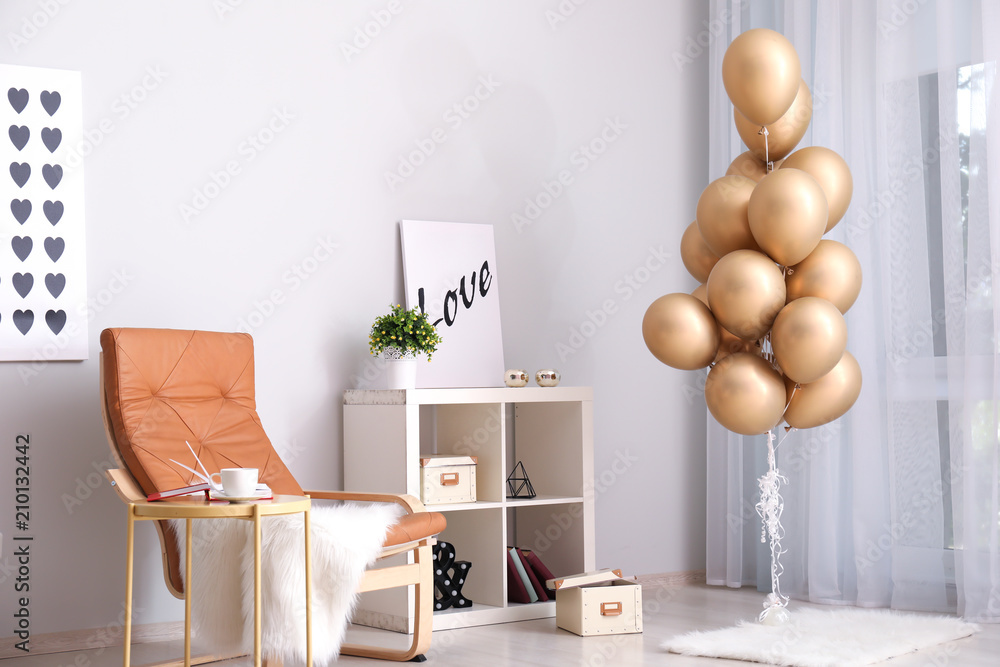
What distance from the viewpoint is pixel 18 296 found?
292 centimetres

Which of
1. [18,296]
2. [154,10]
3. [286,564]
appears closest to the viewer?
[286,564]

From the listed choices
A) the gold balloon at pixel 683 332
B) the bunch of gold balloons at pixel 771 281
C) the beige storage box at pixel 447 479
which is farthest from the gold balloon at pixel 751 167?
the beige storage box at pixel 447 479

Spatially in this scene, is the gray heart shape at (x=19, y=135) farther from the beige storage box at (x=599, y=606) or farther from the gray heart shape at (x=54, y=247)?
the beige storage box at (x=599, y=606)

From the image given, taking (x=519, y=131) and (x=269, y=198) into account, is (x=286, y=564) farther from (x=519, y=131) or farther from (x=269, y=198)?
(x=519, y=131)

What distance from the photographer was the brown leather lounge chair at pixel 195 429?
8.33 ft

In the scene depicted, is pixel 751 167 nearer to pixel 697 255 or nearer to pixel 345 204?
pixel 697 255

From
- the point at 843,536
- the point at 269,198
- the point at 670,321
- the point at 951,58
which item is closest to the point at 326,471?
the point at 269,198

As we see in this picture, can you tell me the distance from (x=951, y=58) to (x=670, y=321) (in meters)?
1.41

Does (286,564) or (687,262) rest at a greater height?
(687,262)

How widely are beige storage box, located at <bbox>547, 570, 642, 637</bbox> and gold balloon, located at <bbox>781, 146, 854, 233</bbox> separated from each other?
4.21 ft

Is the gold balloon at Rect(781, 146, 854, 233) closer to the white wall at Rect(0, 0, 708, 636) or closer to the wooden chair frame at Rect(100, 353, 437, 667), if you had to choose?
the white wall at Rect(0, 0, 708, 636)

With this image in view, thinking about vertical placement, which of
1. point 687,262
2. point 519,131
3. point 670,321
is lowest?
point 670,321

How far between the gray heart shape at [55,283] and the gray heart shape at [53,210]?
0.16m

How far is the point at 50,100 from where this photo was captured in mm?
2998
